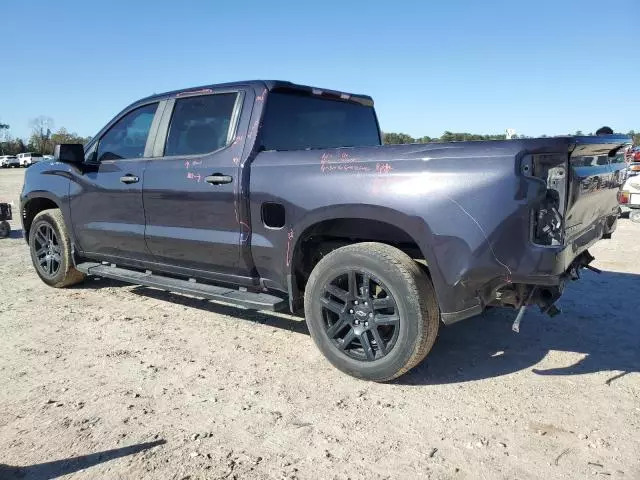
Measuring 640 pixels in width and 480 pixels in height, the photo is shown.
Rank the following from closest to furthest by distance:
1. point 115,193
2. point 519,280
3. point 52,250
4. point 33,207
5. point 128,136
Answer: point 519,280
point 115,193
point 128,136
point 52,250
point 33,207

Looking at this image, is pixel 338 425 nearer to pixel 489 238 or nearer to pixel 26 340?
pixel 489 238

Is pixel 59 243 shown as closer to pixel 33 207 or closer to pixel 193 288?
pixel 33 207

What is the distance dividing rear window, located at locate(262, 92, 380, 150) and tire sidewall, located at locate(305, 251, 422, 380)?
1.13m

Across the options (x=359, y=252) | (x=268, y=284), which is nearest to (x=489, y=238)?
(x=359, y=252)

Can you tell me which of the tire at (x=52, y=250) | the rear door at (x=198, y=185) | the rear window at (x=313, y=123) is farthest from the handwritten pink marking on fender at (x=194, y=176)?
the tire at (x=52, y=250)

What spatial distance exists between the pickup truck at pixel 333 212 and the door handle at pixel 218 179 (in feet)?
0.07

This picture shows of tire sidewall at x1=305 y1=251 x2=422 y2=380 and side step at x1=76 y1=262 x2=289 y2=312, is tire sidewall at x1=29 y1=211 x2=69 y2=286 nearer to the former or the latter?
side step at x1=76 y1=262 x2=289 y2=312

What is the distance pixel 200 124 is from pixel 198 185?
1.92 feet

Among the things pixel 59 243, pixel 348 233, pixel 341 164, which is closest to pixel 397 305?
pixel 348 233

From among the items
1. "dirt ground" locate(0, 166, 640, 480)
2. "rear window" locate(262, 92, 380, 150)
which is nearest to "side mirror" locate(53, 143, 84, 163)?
"dirt ground" locate(0, 166, 640, 480)

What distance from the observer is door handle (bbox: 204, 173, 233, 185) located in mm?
3889

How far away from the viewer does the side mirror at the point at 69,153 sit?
4.91 m

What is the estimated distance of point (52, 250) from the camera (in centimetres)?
578

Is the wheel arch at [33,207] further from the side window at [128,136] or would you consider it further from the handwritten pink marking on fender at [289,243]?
the handwritten pink marking on fender at [289,243]
